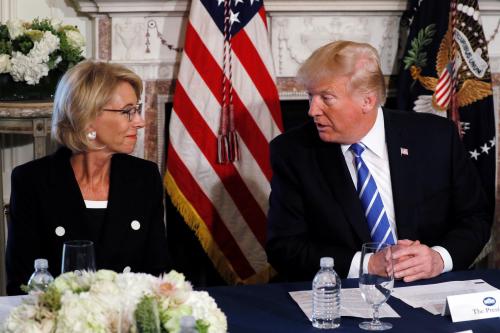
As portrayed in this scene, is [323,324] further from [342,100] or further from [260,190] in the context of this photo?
[260,190]


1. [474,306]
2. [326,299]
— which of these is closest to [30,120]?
[326,299]

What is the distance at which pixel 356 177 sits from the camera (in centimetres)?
287

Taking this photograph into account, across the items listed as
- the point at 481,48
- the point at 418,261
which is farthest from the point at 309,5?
the point at 418,261

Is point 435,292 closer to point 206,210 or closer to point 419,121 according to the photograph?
point 419,121

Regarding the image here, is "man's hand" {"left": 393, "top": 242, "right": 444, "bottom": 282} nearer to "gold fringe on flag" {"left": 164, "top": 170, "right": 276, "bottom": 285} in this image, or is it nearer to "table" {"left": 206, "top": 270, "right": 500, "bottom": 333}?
"table" {"left": 206, "top": 270, "right": 500, "bottom": 333}

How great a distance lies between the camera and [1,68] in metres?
3.56

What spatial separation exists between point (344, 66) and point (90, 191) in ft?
3.03

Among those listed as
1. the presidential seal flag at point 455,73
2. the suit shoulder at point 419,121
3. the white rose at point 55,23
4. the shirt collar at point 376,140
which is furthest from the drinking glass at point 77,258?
the presidential seal flag at point 455,73

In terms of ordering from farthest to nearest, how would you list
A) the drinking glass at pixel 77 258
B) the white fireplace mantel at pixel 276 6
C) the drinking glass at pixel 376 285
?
the white fireplace mantel at pixel 276 6, the drinking glass at pixel 376 285, the drinking glass at pixel 77 258

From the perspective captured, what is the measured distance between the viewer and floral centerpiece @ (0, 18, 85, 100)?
3.55m

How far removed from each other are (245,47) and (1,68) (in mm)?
1149

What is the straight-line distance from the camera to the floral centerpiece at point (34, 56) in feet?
11.6

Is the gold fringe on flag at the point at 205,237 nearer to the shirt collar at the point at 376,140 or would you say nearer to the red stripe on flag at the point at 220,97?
the red stripe on flag at the point at 220,97

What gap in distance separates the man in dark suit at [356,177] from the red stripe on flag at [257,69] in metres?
1.15
